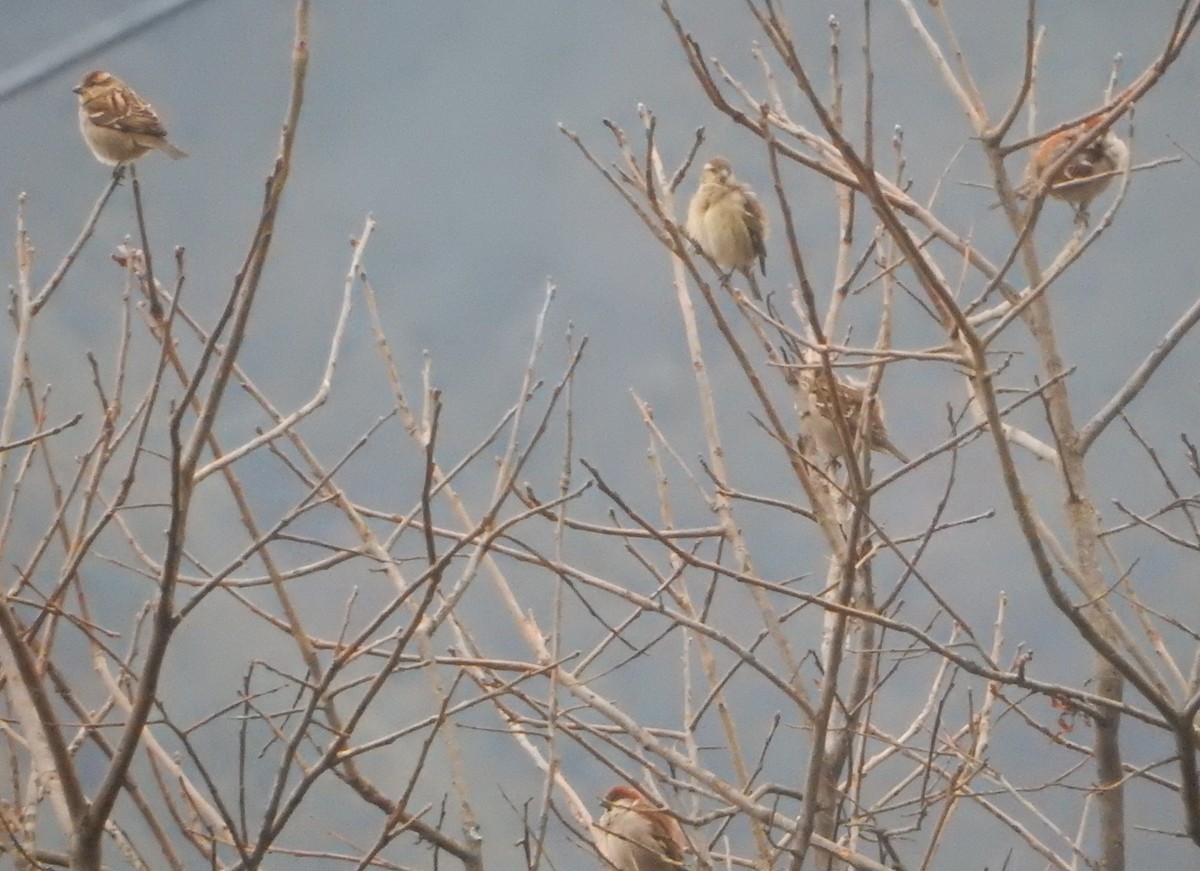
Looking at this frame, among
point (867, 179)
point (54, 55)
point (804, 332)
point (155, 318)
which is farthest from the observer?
point (804, 332)

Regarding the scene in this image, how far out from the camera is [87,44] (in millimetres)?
1270

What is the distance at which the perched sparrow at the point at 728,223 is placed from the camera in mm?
3600

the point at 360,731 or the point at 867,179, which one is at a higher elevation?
the point at 360,731

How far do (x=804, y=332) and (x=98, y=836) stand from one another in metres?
1.97

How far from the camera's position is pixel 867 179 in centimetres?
139

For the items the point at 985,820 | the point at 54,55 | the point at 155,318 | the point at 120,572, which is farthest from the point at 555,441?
the point at 54,55

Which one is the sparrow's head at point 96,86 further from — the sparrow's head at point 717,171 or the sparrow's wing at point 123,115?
the sparrow's head at point 717,171

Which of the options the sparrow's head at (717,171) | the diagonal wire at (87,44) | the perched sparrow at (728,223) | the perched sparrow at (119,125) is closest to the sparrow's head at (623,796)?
the perched sparrow at (728,223)

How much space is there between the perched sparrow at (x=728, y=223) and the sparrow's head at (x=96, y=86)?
5.18 ft

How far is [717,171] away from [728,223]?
0.66ft

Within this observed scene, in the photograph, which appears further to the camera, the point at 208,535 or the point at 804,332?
the point at 208,535

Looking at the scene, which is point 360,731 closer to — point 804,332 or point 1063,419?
point 804,332

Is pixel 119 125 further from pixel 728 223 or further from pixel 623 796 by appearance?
pixel 623 796

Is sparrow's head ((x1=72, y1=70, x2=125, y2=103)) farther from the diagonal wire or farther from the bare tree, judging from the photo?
the diagonal wire
